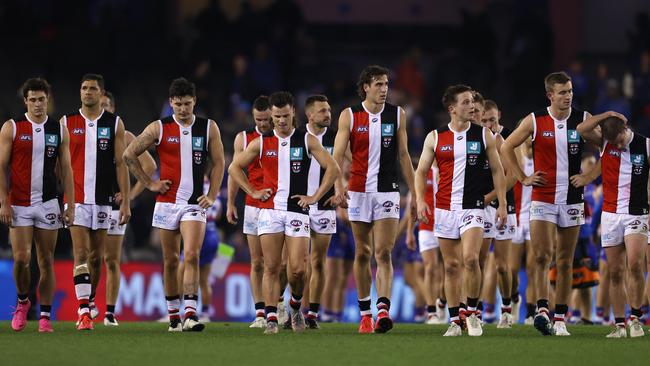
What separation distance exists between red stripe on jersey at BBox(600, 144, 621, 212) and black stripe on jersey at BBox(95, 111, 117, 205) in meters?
5.61

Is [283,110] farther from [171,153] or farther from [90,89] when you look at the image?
[90,89]

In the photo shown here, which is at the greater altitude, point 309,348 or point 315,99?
point 315,99

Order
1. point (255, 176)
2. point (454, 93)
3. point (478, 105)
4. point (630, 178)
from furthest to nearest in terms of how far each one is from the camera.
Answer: point (255, 176) < point (478, 105) < point (454, 93) < point (630, 178)

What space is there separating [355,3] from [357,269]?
1630cm

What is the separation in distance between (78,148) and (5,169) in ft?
4.23

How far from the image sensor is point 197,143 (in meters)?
14.8

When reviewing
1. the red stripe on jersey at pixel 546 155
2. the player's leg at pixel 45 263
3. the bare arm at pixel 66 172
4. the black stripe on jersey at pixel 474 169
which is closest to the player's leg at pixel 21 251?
the player's leg at pixel 45 263

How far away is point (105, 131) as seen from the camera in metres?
15.3

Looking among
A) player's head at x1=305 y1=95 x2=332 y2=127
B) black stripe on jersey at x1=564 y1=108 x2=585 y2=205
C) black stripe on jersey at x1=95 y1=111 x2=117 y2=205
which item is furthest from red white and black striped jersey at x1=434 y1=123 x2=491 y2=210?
black stripe on jersey at x1=95 y1=111 x2=117 y2=205

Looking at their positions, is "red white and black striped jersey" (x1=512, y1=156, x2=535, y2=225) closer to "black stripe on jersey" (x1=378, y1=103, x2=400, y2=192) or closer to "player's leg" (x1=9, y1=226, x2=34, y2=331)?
"black stripe on jersey" (x1=378, y1=103, x2=400, y2=192)

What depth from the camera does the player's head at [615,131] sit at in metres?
13.9

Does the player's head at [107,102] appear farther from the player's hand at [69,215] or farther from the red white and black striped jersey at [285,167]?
the red white and black striped jersey at [285,167]

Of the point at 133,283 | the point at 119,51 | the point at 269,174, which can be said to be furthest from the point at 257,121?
the point at 119,51

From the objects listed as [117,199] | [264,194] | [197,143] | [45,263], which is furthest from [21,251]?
[264,194]
